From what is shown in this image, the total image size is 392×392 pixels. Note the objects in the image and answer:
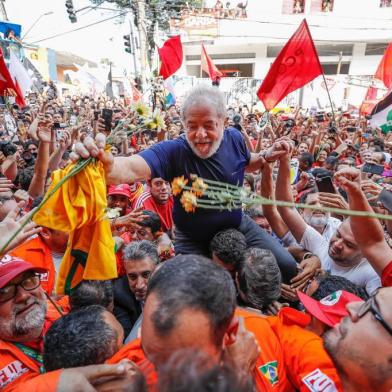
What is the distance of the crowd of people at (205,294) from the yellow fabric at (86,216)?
0.08 meters

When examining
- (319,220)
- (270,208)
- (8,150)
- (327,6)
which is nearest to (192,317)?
(270,208)

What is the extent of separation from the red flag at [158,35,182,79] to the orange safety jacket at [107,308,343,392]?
8.90 meters

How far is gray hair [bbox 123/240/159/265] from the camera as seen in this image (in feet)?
8.55

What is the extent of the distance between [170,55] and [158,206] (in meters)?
6.82

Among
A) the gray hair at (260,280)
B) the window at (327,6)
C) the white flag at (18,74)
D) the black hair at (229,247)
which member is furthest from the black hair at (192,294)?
the window at (327,6)

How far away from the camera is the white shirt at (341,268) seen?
2367 millimetres

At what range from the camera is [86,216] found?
1573 millimetres

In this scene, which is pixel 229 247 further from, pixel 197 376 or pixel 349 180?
pixel 197 376

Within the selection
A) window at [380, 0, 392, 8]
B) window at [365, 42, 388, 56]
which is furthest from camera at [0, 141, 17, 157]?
window at [365, 42, 388, 56]

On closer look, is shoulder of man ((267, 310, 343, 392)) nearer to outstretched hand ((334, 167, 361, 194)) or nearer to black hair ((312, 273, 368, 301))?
black hair ((312, 273, 368, 301))

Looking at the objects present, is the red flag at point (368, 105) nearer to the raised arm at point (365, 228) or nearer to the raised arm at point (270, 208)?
the raised arm at point (270, 208)

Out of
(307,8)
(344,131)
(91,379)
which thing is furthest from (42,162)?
(307,8)

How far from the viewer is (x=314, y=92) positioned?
811 inches

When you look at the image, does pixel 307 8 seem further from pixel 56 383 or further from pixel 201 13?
pixel 56 383
